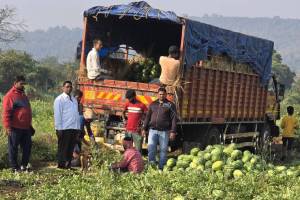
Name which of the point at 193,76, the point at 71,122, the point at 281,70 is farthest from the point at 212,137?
the point at 281,70

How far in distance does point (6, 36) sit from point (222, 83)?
48.7m

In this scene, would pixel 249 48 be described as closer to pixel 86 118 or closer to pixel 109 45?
pixel 109 45

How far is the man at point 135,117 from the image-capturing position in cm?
1168

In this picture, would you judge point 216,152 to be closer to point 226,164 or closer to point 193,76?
point 226,164

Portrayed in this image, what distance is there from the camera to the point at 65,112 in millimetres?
10914

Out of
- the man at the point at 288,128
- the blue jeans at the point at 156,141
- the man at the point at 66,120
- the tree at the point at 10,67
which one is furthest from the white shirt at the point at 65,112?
the tree at the point at 10,67

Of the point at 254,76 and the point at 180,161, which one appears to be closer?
the point at 180,161

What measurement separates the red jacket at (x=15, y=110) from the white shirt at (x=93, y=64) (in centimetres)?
273

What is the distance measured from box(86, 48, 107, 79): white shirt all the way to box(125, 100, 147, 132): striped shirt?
187cm

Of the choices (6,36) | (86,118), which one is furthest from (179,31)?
(6,36)

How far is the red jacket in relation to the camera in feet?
34.6

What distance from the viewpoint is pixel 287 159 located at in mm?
16359

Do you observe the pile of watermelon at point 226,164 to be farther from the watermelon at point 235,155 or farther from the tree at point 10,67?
the tree at point 10,67

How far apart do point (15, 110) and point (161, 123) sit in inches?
109
